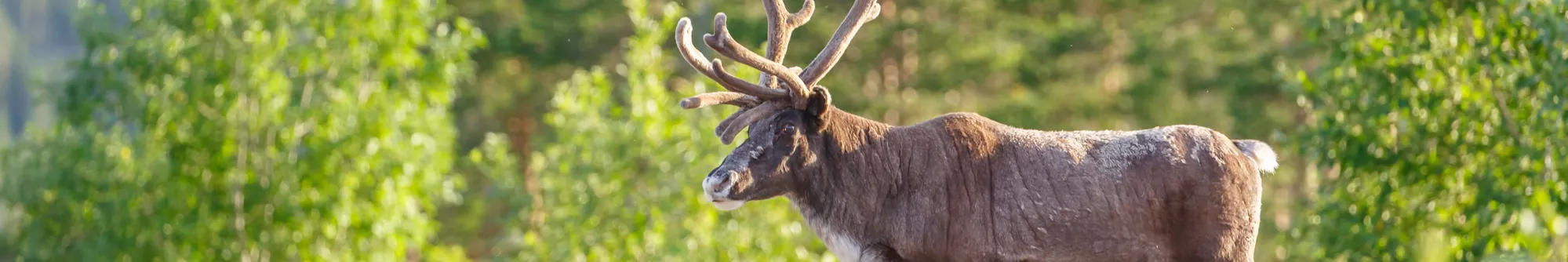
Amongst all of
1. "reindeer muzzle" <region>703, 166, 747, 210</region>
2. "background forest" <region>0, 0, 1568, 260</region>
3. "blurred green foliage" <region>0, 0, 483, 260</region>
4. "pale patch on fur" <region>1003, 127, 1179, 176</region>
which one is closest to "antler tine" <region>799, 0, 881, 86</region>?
"reindeer muzzle" <region>703, 166, 747, 210</region>

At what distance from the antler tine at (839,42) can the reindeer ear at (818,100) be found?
0.08 meters

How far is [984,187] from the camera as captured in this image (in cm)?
544

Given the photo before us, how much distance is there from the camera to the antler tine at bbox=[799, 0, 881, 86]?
554cm

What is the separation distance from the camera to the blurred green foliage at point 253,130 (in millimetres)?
15453

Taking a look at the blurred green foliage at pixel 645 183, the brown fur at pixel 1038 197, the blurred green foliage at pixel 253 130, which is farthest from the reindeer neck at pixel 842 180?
the blurred green foliage at pixel 253 130

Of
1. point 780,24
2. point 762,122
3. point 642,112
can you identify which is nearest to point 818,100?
point 762,122

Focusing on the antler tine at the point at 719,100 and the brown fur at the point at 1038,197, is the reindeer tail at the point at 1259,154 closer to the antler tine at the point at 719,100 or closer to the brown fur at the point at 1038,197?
the brown fur at the point at 1038,197

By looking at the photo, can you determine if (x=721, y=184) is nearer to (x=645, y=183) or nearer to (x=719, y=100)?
(x=719, y=100)

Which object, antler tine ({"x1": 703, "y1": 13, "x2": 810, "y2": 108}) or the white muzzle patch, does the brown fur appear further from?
the white muzzle patch

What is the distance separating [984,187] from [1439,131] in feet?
19.9

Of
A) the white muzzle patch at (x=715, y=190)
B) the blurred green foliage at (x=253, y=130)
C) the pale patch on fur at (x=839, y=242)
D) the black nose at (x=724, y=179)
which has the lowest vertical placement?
the blurred green foliage at (x=253, y=130)

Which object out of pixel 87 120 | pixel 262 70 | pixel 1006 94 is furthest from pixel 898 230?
pixel 1006 94

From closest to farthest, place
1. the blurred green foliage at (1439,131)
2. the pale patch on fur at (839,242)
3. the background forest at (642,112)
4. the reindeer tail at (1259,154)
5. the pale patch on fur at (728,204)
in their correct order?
the pale patch on fur at (728,204) → the pale patch on fur at (839,242) → the reindeer tail at (1259,154) → the blurred green foliage at (1439,131) → the background forest at (642,112)

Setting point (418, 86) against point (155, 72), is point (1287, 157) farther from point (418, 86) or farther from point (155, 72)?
point (155, 72)
